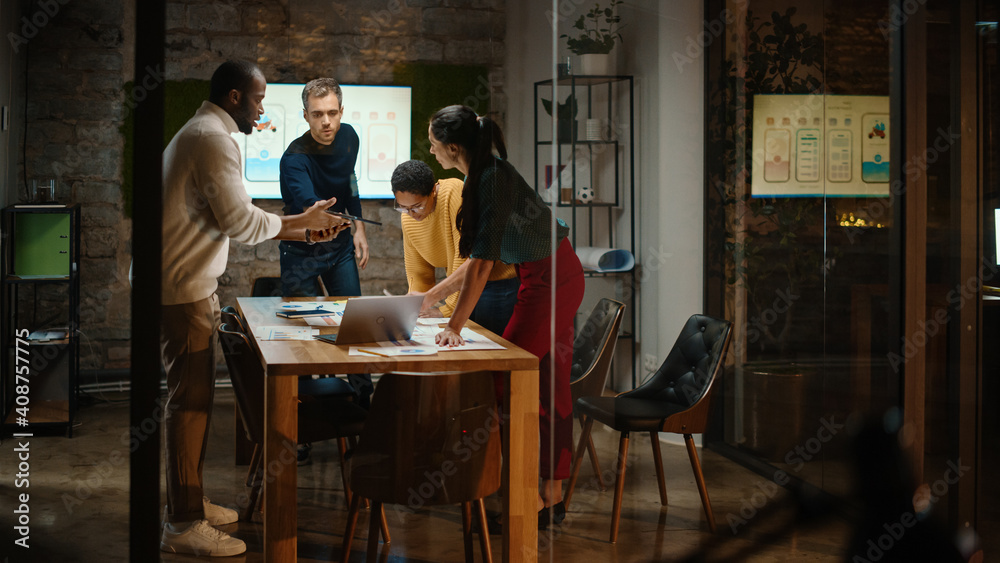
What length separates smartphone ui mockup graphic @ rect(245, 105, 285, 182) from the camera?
233 cm

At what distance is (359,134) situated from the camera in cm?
236

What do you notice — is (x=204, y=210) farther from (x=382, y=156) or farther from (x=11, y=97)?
(x=11, y=97)

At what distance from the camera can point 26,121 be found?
2807mm

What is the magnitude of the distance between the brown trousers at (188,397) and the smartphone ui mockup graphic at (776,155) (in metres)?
1.99

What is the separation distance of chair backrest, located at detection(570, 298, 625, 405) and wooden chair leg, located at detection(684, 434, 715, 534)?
0.46 meters

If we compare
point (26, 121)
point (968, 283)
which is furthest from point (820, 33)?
point (26, 121)

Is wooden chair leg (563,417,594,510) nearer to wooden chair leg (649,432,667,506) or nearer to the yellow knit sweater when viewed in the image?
wooden chair leg (649,432,667,506)

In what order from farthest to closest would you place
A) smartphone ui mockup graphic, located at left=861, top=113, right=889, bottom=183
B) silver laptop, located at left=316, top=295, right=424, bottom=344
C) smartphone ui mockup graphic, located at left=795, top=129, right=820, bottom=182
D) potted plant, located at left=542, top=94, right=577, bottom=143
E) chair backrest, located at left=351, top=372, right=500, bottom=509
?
smartphone ui mockup graphic, located at left=861, top=113, right=889, bottom=183
smartphone ui mockup graphic, located at left=795, top=129, right=820, bottom=182
potted plant, located at left=542, top=94, right=577, bottom=143
silver laptop, located at left=316, top=295, right=424, bottom=344
chair backrest, located at left=351, top=372, right=500, bottom=509

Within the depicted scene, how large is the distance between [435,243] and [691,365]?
1021mm

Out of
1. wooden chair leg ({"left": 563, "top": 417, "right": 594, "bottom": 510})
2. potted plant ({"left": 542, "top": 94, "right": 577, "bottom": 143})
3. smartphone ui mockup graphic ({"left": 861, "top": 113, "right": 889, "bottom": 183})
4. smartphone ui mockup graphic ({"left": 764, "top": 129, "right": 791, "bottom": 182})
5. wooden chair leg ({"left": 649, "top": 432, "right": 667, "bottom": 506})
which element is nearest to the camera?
potted plant ({"left": 542, "top": 94, "right": 577, "bottom": 143})

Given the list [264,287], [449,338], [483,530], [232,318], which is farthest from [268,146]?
[483,530]

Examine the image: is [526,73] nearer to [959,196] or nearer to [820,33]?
[820,33]

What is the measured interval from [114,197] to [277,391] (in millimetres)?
783

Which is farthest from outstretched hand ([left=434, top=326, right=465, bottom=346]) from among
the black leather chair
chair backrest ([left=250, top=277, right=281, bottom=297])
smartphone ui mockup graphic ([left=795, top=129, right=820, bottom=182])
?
smartphone ui mockup graphic ([left=795, top=129, right=820, bottom=182])
